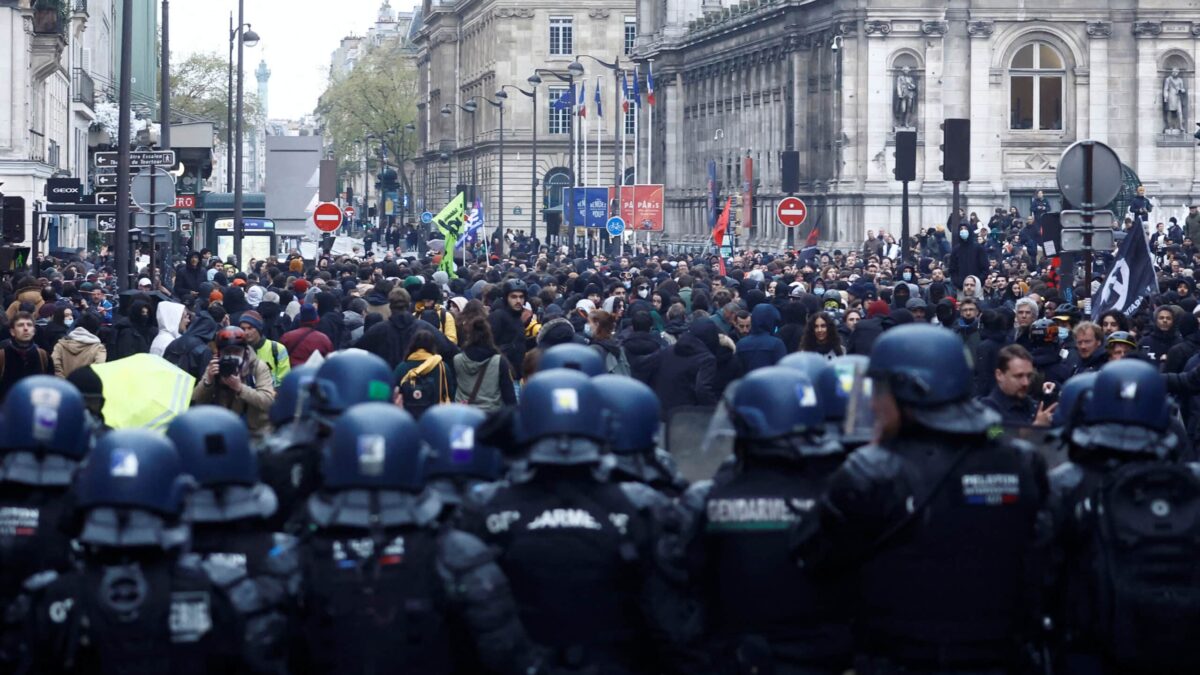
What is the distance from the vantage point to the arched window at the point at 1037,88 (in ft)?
197

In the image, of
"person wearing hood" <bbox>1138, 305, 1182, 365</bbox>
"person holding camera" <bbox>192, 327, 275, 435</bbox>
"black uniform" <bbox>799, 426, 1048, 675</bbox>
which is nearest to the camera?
"black uniform" <bbox>799, 426, 1048, 675</bbox>

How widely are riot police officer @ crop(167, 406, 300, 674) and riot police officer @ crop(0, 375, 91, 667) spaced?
422 mm

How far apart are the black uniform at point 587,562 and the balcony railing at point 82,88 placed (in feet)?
205

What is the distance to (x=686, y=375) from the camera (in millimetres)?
16141

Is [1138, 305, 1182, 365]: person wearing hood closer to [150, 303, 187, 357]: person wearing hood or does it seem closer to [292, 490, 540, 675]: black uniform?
[150, 303, 187, 357]: person wearing hood

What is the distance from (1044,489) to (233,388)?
6.69 meters

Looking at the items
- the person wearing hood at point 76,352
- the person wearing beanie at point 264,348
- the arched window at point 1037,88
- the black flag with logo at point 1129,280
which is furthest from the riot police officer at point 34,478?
the arched window at point 1037,88

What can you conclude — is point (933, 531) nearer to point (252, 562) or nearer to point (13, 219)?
point (252, 562)

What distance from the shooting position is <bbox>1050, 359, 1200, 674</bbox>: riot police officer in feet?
23.0

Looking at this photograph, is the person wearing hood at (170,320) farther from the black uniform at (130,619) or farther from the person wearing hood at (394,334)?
the black uniform at (130,619)

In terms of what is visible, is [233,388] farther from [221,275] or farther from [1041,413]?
[221,275]

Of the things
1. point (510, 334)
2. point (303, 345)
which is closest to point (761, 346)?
point (510, 334)

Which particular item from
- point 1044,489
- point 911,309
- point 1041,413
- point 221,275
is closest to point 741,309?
point 911,309

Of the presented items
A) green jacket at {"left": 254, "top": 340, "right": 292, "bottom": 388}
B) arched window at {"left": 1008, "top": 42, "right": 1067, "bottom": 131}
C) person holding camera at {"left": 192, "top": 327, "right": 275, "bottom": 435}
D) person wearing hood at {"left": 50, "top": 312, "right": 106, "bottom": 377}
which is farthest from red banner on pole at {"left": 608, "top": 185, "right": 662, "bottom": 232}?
person holding camera at {"left": 192, "top": 327, "right": 275, "bottom": 435}
